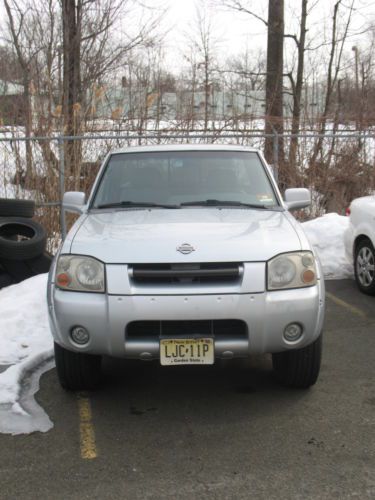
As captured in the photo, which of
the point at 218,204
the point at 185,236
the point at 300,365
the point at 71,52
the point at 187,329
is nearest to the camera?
the point at 187,329

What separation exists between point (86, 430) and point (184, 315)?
0.96 m

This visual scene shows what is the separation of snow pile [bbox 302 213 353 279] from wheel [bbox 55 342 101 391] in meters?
4.53

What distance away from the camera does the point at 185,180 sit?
183 inches

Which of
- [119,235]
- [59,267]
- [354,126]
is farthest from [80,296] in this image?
[354,126]

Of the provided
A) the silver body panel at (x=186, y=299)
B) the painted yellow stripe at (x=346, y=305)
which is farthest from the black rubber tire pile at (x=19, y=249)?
the painted yellow stripe at (x=346, y=305)

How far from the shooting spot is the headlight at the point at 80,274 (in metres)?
3.34

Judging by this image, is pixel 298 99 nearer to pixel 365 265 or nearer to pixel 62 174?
pixel 62 174

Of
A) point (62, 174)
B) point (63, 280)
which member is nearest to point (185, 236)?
point (63, 280)

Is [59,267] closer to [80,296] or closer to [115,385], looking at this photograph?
[80,296]

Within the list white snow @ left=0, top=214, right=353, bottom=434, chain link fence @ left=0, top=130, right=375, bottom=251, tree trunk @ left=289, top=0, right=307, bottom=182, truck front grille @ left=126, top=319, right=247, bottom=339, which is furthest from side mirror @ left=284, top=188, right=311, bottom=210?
tree trunk @ left=289, top=0, right=307, bottom=182

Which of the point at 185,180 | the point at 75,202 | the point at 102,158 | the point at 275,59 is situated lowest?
the point at 75,202

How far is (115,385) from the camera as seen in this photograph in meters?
4.05

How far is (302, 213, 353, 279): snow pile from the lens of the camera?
788cm

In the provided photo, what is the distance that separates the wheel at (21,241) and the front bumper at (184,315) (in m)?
3.46
